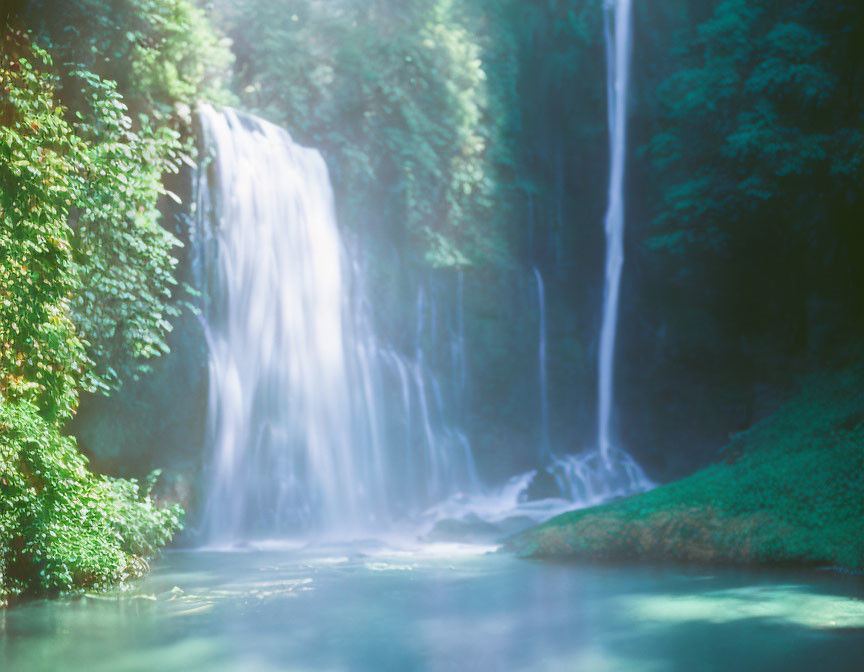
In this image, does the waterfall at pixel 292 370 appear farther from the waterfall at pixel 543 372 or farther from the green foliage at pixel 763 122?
the green foliage at pixel 763 122

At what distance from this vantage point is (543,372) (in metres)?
20.5

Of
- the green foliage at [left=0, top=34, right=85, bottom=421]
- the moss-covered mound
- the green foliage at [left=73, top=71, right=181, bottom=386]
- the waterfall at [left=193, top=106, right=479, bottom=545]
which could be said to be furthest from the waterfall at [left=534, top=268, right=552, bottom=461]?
the green foliage at [left=0, top=34, right=85, bottom=421]

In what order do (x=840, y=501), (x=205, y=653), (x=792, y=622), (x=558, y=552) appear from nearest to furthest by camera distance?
(x=205, y=653) → (x=792, y=622) → (x=840, y=501) → (x=558, y=552)

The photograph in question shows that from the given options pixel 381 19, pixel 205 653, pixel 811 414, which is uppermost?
pixel 381 19

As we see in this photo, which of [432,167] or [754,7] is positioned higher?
[754,7]

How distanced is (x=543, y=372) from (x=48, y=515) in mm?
14464

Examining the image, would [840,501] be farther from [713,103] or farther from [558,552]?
[713,103]

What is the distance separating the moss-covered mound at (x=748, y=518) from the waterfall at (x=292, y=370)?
4573 millimetres

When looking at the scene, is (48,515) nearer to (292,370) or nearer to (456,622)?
(456,622)

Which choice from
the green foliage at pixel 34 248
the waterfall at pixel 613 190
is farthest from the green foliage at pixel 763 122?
the green foliage at pixel 34 248

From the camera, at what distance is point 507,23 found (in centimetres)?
2127

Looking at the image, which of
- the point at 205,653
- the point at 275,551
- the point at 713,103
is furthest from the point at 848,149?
the point at 205,653

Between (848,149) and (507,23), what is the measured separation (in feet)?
33.4

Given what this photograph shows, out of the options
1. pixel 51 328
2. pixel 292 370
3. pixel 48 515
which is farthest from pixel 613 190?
pixel 48 515
